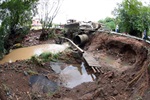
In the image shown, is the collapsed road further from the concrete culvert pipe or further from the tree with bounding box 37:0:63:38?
the tree with bounding box 37:0:63:38

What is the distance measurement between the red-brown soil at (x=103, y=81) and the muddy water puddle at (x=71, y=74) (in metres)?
0.28

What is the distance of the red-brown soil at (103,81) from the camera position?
7836mm

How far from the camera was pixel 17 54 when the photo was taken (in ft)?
45.3

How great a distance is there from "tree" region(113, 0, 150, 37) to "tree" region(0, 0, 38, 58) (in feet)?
18.2

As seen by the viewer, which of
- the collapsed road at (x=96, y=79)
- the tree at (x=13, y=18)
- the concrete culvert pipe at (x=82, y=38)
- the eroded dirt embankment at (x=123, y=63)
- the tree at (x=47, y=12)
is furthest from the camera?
the tree at (x=47, y=12)

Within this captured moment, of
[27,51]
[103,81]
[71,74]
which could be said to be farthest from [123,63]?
[27,51]

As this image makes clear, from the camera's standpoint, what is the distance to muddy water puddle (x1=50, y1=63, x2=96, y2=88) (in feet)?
32.3

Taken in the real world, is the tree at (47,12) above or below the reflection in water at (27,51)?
above

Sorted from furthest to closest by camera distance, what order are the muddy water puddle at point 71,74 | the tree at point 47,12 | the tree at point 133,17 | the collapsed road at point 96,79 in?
the tree at point 47,12
the tree at point 133,17
the muddy water puddle at point 71,74
the collapsed road at point 96,79

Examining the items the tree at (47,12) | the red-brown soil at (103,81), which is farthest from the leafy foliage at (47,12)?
the red-brown soil at (103,81)

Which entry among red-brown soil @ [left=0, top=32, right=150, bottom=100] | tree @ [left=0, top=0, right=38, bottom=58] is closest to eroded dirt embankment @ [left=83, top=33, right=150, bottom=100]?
red-brown soil @ [left=0, top=32, right=150, bottom=100]

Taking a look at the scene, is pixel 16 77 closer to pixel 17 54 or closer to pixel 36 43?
pixel 17 54

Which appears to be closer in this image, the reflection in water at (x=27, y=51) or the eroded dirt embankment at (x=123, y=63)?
the eroded dirt embankment at (x=123, y=63)

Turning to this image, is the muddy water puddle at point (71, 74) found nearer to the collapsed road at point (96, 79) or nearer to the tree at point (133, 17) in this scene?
the collapsed road at point (96, 79)
